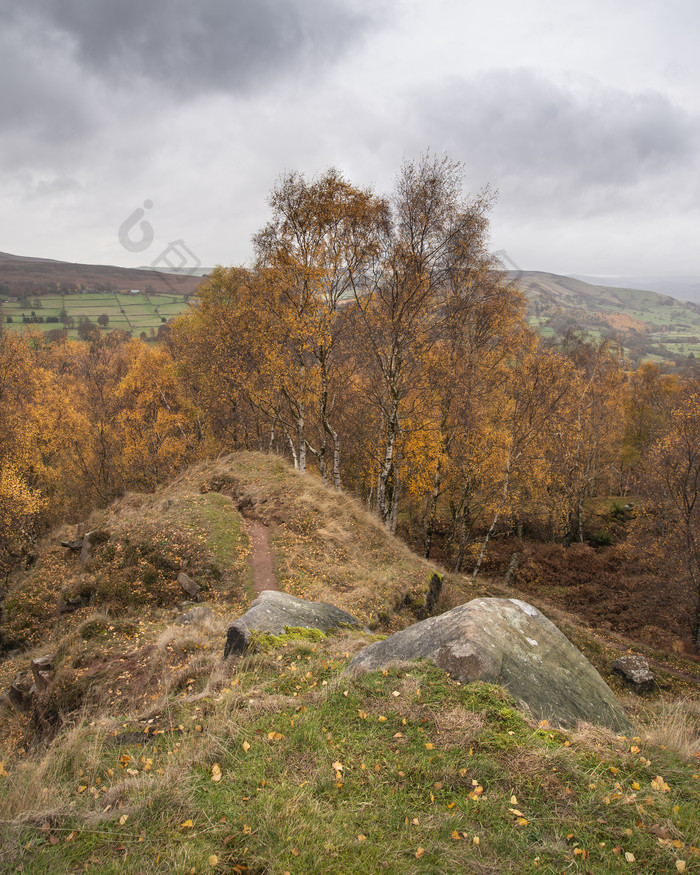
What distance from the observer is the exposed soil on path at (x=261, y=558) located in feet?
46.5

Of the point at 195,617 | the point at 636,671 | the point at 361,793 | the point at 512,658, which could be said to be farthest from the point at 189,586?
the point at 636,671

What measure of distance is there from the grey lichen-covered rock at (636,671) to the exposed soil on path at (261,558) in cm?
1401

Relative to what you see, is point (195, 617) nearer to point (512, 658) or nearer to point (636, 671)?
point (512, 658)

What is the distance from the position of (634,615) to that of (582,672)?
2020 cm

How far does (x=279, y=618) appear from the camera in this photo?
29.5 ft

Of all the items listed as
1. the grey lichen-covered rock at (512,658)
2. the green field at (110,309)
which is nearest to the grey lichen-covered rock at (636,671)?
the grey lichen-covered rock at (512,658)

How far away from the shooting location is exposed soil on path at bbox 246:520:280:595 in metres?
14.2

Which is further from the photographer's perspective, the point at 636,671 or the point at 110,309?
the point at 110,309

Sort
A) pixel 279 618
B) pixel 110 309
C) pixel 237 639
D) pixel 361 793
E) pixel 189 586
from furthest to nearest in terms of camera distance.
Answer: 1. pixel 110 309
2. pixel 189 586
3. pixel 279 618
4. pixel 237 639
5. pixel 361 793

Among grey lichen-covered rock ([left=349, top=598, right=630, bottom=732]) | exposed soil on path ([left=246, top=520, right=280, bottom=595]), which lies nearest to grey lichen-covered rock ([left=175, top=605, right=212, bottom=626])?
exposed soil on path ([left=246, top=520, right=280, bottom=595])

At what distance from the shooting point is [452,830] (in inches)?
148

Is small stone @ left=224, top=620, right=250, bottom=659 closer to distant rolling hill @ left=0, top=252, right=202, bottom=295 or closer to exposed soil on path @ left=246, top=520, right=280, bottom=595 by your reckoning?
exposed soil on path @ left=246, top=520, right=280, bottom=595

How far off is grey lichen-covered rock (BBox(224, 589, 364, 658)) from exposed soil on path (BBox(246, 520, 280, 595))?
13.4 ft

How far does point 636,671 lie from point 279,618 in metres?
15.5
